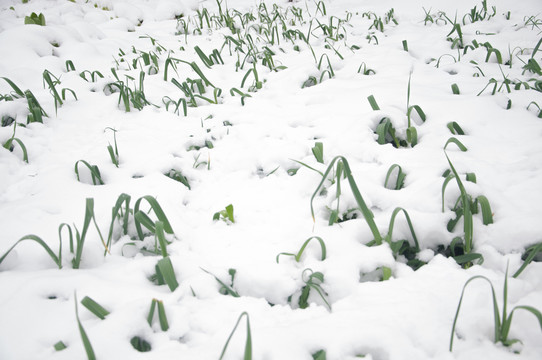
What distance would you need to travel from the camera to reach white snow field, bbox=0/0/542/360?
0.88m

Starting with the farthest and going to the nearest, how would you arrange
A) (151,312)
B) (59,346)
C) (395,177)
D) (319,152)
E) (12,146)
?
(12,146) < (319,152) < (395,177) < (151,312) < (59,346)

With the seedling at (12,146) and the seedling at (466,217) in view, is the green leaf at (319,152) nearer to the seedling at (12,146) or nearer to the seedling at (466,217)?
the seedling at (466,217)

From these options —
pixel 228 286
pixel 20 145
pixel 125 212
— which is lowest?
pixel 228 286

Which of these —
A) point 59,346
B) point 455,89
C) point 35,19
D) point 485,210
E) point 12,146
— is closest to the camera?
point 59,346

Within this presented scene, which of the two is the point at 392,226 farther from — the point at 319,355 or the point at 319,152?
the point at 319,152

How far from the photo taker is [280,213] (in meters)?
1.43

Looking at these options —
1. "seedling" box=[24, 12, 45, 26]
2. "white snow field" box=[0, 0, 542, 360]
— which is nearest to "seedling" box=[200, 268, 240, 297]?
"white snow field" box=[0, 0, 542, 360]

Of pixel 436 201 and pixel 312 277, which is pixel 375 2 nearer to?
pixel 436 201

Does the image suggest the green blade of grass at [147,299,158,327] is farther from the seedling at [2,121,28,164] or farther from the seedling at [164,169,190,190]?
the seedling at [2,121,28,164]

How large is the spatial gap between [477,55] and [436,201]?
2.32 m

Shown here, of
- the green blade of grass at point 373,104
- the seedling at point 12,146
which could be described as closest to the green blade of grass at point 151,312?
the seedling at point 12,146

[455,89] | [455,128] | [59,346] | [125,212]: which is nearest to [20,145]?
[125,212]

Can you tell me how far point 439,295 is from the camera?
96cm

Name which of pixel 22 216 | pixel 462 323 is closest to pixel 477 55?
pixel 462 323
